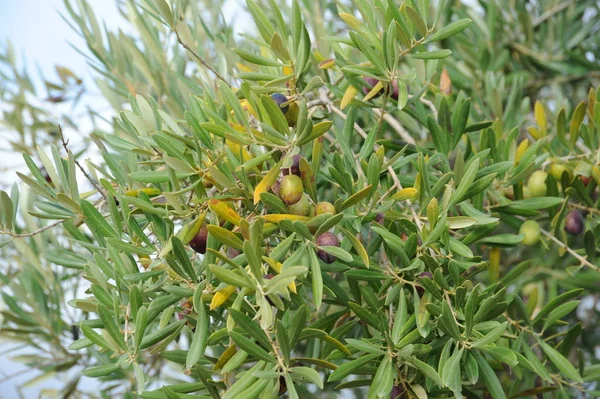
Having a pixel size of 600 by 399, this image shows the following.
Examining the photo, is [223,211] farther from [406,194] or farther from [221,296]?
[406,194]

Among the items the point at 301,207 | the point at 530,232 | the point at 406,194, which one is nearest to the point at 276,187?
the point at 301,207

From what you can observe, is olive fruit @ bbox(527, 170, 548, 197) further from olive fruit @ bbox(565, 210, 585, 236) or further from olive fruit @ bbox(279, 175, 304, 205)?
olive fruit @ bbox(279, 175, 304, 205)

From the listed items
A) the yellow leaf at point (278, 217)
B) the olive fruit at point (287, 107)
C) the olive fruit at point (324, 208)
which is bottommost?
the olive fruit at point (324, 208)

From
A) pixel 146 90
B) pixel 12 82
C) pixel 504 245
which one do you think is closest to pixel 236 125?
pixel 504 245

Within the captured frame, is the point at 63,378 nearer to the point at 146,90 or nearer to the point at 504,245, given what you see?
the point at 146,90

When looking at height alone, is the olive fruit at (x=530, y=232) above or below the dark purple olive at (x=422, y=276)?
below

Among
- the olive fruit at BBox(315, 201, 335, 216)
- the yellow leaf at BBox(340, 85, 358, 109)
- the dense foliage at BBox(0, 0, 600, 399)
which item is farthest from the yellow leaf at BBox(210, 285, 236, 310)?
the yellow leaf at BBox(340, 85, 358, 109)

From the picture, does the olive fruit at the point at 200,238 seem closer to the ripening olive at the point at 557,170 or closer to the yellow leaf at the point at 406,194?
the yellow leaf at the point at 406,194

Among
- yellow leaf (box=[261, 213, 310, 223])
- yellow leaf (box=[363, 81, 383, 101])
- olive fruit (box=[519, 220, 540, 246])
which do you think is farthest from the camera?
olive fruit (box=[519, 220, 540, 246])

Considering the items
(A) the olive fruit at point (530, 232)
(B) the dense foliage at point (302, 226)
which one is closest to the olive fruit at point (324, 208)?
(B) the dense foliage at point (302, 226)
